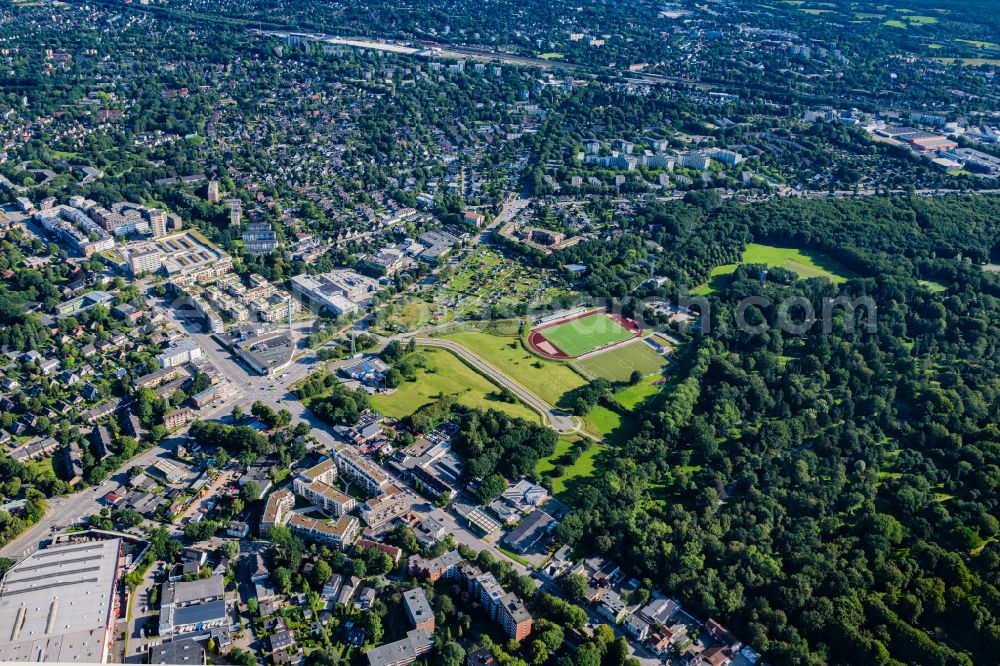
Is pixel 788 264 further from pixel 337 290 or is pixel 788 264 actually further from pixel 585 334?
pixel 337 290

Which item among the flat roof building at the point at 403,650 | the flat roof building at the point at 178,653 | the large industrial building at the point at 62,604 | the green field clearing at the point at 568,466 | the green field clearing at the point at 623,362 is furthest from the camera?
the green field clearing at the point at 623,362

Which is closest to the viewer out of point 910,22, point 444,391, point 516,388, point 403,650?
point 403,650

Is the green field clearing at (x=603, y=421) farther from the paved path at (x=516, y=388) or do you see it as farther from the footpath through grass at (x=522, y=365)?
the footpath through grass at (x=522, y=365)

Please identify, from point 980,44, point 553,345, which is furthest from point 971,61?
point 553,345

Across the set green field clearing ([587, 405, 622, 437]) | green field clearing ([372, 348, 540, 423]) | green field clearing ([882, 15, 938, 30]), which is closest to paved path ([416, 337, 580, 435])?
green field clearing ([372, 348, 540, 423])

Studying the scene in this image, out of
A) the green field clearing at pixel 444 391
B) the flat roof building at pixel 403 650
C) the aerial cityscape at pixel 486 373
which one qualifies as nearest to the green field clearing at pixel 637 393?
the aerial cityscape at pixel 486 373

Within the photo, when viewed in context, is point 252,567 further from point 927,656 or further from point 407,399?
point 927,656
